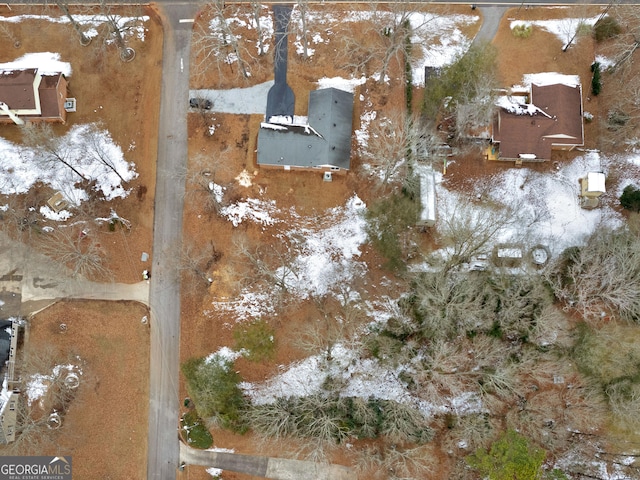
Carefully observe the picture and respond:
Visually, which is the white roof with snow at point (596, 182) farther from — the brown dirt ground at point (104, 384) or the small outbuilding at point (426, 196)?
the brown dirt ground at point (104, 384)

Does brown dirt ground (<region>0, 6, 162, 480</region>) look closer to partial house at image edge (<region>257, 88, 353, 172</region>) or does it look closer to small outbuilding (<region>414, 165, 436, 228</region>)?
partial house at image edge (<region>257, 88, 353, 172</region>)

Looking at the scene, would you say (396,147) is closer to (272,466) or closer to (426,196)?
(426,196)

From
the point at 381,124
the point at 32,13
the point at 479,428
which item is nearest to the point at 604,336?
the point at 479,428

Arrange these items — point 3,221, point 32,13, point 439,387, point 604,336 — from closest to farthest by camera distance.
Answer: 1. point 604,336
2. point 439,387
3. point 3,221
4. point 32,13

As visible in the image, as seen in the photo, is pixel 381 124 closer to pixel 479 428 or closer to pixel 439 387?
pixel 439 387

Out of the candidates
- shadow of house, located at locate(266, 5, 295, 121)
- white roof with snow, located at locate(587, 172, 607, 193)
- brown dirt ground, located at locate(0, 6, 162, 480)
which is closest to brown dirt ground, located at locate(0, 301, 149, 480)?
brown dirt ground, located at locate(0, 6, 162, 480)

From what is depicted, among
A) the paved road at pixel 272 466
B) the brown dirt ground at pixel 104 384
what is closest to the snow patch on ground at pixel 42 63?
the brown dirt ground at pixel 104 384
